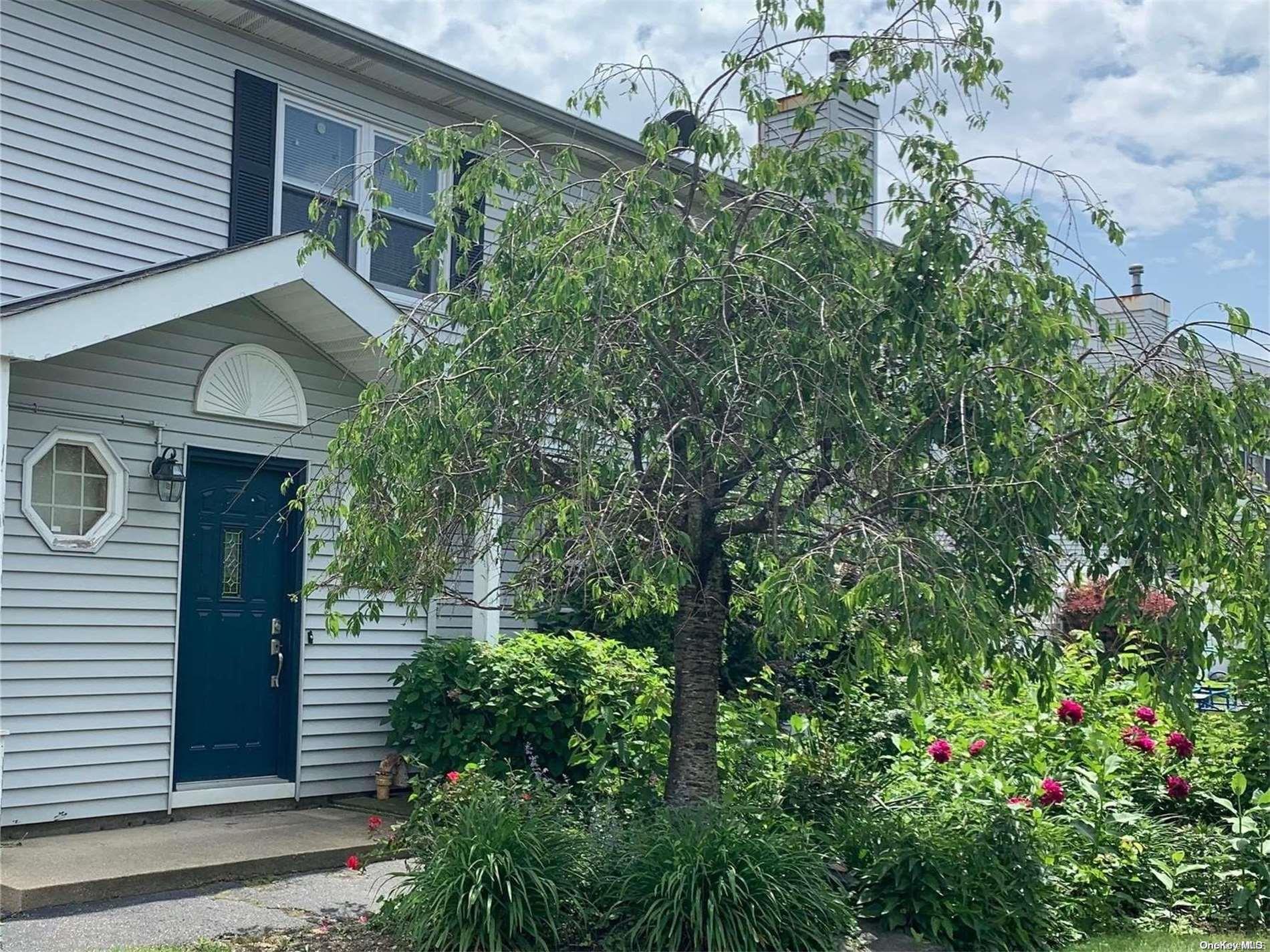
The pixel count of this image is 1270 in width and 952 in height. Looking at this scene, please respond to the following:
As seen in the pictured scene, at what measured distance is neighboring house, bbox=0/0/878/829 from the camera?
7688mm

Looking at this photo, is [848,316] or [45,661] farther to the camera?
[45,661]

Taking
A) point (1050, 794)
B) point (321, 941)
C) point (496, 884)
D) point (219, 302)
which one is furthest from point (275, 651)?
point (1050, 794)

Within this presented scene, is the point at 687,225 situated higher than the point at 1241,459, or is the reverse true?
the point at 687,225

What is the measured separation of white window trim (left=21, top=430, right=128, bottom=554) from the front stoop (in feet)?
5.92

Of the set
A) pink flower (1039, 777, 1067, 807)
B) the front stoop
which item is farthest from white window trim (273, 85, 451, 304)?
pink flower (1039, 777, 1067, 807)

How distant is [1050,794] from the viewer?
21.3ft

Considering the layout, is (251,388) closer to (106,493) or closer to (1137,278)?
(106,493)

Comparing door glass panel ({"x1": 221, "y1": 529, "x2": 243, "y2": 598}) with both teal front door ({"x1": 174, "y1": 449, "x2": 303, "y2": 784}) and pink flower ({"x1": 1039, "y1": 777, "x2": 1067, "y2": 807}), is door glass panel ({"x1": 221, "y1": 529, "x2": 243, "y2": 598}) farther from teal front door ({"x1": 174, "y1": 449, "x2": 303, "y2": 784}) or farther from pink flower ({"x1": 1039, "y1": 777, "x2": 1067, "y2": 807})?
pink flower ({"x1": 1039, "y1": 777, "x2": 1067, "y2": 807})

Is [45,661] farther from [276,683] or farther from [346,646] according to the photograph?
[346,646]

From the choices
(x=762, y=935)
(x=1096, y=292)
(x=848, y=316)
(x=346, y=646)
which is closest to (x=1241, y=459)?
(x=1096, y=292)

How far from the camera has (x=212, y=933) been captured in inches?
228

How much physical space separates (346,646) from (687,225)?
5.00 meters

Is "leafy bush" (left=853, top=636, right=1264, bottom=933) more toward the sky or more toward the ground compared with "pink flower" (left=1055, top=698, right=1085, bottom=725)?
more toward the ground

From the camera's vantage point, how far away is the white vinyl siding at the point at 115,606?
7.62 m
